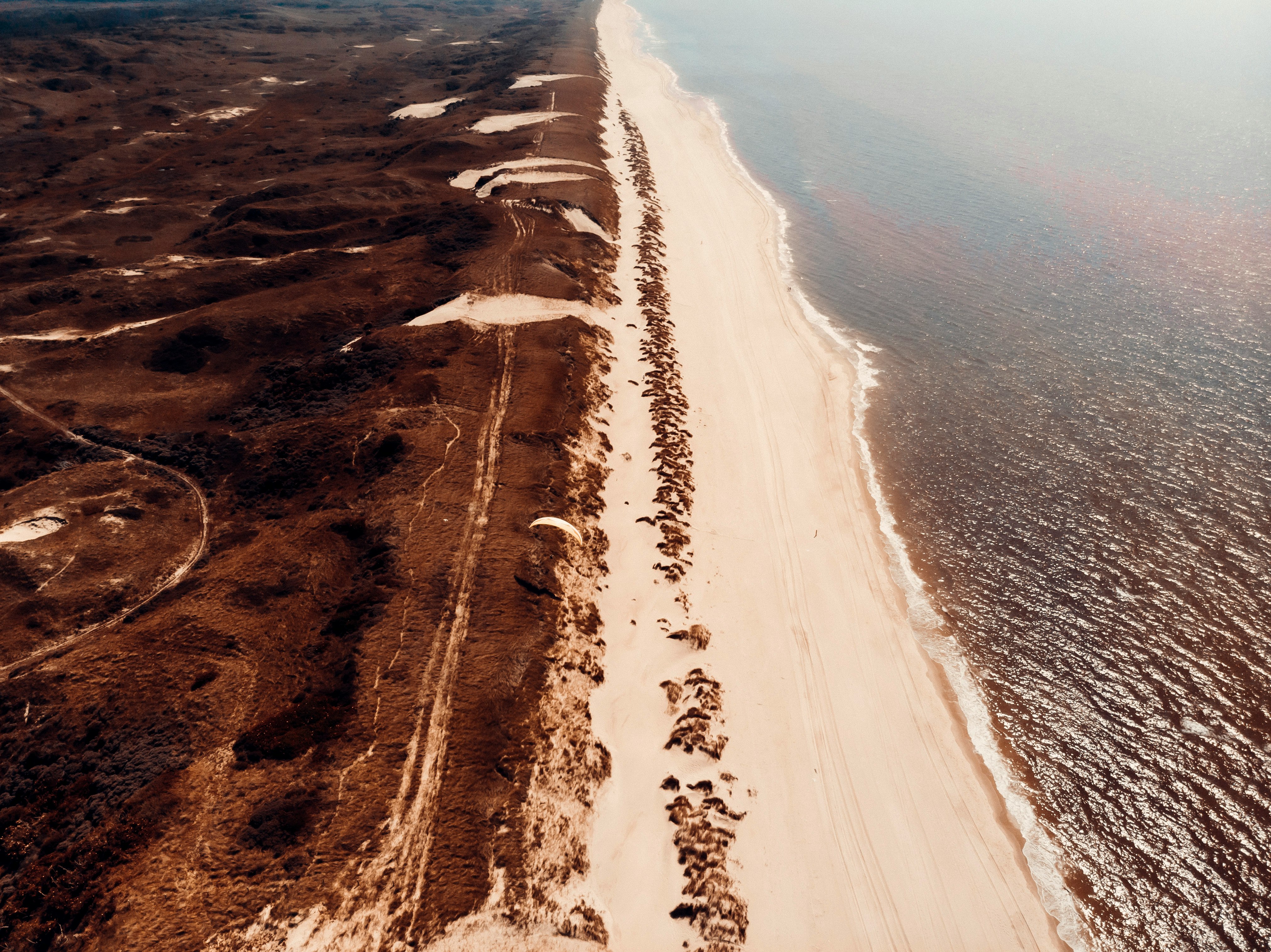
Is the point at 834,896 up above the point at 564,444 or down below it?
below

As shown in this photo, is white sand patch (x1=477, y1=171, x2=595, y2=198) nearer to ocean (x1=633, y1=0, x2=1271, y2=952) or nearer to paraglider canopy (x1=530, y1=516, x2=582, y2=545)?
ocean (x1=633, y1=0, x2=1271, y2=952)

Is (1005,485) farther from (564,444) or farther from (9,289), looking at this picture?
(9,289)

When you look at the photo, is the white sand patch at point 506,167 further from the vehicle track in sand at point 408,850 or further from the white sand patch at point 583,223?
the vehicle track in sand at point 408,850

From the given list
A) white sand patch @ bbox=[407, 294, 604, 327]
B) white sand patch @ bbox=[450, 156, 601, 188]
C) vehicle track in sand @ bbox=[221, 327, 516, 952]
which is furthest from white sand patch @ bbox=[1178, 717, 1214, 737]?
white sand patch @ bbox=[450, 156, 601, 188]

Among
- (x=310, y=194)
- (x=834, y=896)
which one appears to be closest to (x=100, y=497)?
(x=834, y=896)

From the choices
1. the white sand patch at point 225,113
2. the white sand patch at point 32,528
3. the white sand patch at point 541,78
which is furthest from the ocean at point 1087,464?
the white sand patch at point 225,113

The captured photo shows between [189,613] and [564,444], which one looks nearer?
[189,613]
